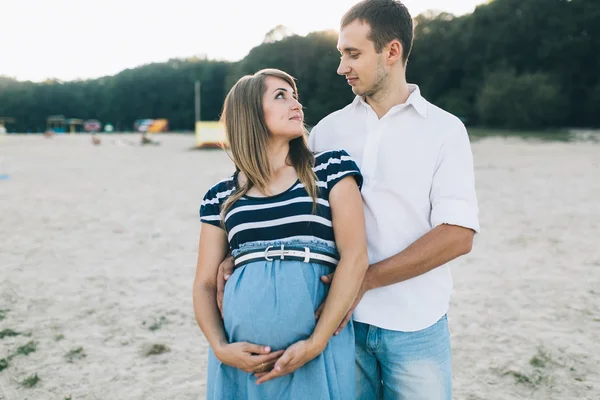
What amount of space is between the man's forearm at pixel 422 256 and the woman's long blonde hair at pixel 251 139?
0.41 metres

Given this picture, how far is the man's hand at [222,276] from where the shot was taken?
6.18ft

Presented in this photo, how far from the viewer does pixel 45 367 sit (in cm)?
373

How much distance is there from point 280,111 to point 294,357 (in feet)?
2.78

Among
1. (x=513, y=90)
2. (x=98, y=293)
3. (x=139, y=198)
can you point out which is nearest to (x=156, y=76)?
(x=513, y=90)

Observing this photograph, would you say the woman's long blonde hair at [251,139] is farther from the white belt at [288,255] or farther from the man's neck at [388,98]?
the man's neck at [388,98]

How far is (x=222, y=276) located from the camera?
189cm

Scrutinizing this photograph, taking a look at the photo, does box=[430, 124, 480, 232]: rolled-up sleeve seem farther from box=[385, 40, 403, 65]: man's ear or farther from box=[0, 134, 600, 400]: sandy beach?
box=[0, 134, 600, 400]: sandy beach

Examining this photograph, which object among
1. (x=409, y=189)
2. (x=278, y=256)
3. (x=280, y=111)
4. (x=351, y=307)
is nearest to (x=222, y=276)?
(x=278, y=256)

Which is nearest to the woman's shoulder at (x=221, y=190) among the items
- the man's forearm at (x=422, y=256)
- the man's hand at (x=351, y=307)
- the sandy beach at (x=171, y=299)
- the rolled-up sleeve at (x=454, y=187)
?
the man's hand at (x=351, y=307)

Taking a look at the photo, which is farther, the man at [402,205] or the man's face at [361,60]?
the man's face at [361,60]

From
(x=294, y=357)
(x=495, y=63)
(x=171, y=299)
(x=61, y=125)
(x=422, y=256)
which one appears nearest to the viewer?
(x=294, y=357)

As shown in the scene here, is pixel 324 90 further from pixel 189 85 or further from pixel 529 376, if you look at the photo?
pixel 529 376

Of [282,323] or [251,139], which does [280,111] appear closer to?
[251,139]

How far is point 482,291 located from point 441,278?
3.54 m
